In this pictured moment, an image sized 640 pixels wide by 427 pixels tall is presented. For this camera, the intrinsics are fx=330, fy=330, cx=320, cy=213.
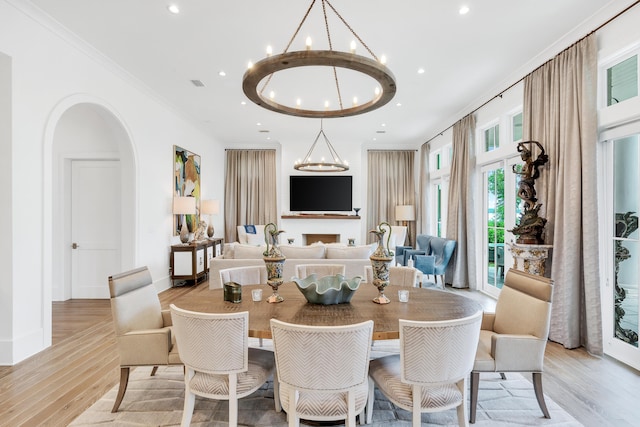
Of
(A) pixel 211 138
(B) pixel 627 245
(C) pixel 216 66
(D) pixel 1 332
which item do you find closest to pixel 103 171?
(C) pixel 216 66

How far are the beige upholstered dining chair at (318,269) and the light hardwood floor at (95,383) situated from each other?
5.73ft

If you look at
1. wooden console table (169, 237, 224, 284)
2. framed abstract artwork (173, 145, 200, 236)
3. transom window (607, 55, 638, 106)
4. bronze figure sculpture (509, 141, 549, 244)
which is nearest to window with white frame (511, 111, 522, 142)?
bronze figure sculpture (509, 141, 549, 244)

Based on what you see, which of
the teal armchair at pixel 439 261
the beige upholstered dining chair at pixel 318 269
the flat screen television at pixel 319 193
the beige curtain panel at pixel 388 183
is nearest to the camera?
the beige upholstered dining chair at pixel 318 269

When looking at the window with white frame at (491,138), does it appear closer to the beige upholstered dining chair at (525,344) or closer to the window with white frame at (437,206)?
the window with white frame at (437,206)

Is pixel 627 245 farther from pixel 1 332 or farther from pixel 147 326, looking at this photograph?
pixel 1 332

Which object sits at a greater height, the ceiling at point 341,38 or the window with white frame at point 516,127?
the ceiling at point 341,38

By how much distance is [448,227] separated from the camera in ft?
20.5

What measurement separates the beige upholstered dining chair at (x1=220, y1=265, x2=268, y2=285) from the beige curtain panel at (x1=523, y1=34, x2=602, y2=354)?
2.97 metres

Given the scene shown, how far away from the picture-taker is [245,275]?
124 inches

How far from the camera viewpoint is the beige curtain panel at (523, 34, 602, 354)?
3055 mm

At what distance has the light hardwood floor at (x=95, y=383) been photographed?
7.15 feet

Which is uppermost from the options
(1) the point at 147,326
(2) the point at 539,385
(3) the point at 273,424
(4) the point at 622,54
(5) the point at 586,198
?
(4) the point at 622,54

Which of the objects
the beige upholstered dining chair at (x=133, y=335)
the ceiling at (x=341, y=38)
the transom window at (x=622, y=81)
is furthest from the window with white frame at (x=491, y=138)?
the beige upholstered dining chair at (x=133, y=335)

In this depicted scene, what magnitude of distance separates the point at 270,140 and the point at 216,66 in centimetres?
430
